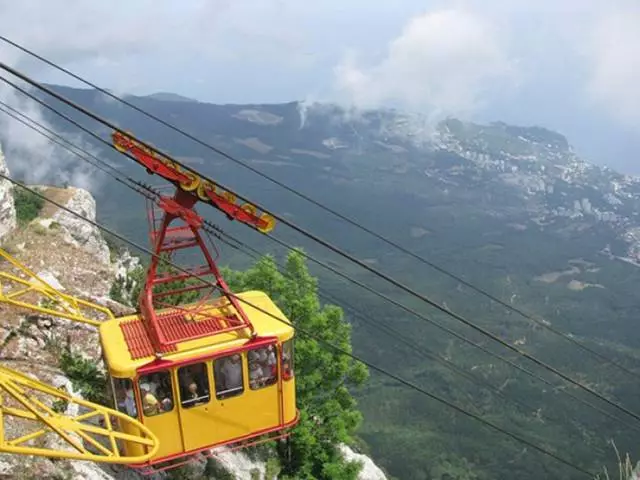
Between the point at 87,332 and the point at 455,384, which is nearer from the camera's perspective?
the point at 87,332

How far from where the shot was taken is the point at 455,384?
159875mm

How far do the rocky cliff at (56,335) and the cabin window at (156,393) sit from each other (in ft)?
6.42

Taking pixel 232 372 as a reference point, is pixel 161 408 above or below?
below

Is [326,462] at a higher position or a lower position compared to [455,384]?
higher

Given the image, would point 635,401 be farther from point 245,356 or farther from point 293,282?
point 245,356

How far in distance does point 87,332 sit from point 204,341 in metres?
7.70

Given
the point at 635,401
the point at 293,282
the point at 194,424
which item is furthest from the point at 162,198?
the point at 635,401

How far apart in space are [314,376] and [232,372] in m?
11.4

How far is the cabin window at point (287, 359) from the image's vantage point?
14492 millimetres

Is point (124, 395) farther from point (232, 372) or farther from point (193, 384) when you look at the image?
point (232, 372)

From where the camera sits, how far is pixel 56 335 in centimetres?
1870

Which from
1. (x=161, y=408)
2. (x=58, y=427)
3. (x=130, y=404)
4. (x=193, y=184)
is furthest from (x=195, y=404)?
(x=193, y=184)

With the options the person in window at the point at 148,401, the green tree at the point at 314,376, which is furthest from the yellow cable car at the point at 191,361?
the green tree at the point at 314,376

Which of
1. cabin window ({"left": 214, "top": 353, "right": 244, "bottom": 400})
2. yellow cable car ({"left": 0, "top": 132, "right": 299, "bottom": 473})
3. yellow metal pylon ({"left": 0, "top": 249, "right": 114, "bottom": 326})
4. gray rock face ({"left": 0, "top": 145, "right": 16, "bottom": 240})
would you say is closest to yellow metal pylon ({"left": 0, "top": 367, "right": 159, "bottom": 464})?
yellow cable car ({"left": 0, "top": 132, "right": 299, "bottom": 473})
